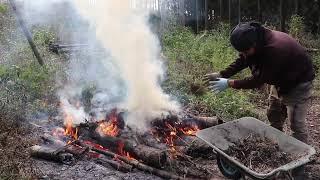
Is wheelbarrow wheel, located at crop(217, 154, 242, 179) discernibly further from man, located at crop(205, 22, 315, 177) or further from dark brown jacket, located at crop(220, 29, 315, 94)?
dark brown jacket, located at crop(220, 29, 315, 94)

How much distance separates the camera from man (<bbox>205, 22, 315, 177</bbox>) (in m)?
5.16

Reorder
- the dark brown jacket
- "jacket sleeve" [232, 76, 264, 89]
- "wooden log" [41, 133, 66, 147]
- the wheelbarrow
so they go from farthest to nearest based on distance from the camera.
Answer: "wooden log" [41, 133, 66, 147]
"jacket sleeve" [232, 76, 264, 89]
the dark brown jacket
the wheelbarrow

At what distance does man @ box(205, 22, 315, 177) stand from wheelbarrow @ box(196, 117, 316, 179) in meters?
0.31

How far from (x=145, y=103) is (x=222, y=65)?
16.1 feet

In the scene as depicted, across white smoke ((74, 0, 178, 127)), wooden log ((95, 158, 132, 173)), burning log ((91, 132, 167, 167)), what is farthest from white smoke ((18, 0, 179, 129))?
wooden log ((95, 158, 132, 173))

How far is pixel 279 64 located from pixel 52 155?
3468 mm

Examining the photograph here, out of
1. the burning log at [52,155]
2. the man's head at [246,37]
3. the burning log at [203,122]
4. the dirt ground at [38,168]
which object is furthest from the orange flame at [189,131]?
the man's head at [246,37]

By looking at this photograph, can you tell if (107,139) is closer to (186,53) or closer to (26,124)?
(26,124)

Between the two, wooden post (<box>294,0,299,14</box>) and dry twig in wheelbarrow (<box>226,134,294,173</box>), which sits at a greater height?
wooden post (<box>294,0,299,14</box>)

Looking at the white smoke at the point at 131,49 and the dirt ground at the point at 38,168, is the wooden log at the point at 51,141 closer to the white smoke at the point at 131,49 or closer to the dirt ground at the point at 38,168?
the dirt ground at the point at 38,168

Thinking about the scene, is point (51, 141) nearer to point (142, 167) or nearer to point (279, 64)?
point (142, 167)

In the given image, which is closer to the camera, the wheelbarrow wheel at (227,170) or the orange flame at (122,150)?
the wheelbarrow wheel at (227,170)

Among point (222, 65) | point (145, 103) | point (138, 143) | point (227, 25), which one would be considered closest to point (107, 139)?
point (138, 143)

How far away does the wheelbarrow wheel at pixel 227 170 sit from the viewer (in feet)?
18.0
